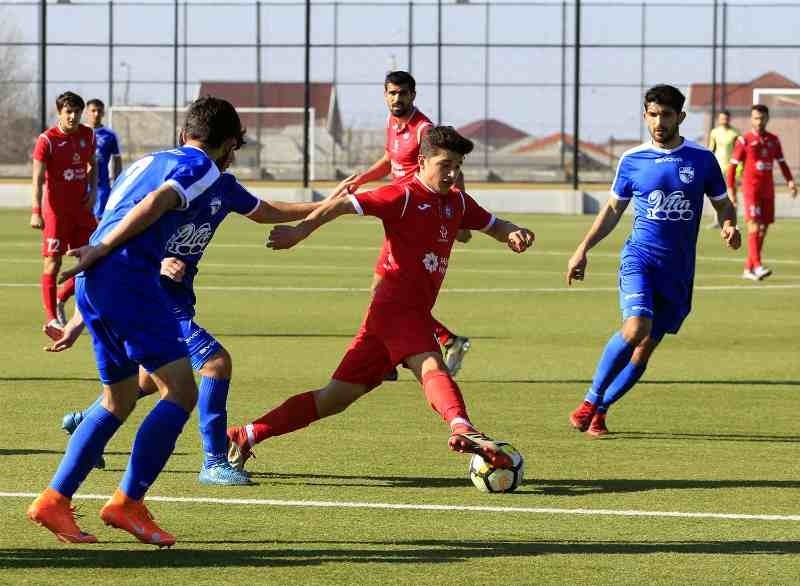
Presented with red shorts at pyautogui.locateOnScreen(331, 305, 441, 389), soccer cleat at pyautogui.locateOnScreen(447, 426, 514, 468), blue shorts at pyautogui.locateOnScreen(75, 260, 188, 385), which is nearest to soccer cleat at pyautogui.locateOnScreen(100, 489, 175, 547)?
blue shorts at pyautogui.locateOnScreen(75, 260, 188, 385)

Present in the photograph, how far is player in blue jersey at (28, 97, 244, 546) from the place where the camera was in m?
6.69

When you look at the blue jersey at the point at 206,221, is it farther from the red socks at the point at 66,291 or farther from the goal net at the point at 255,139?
the goal net at the point at 255,139

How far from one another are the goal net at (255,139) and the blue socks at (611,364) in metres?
50.2

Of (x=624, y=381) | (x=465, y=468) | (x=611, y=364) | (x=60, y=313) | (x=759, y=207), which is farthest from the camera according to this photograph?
(x=759, y=207)

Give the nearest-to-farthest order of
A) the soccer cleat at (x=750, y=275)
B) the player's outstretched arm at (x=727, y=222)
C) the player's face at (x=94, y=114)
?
1. the player's outstretched arm at (x=727, y=222)
2. the player's face at (x=94, y=114)
3. the soccer cleat at (x=750, y=275)

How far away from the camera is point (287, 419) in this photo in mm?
8477

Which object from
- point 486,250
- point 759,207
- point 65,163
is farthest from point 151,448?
point 486,250

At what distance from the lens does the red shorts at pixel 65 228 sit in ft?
49.1

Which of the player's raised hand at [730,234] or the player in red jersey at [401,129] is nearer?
the player's raised hand at [730,234]

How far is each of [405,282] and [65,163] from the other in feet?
25.5

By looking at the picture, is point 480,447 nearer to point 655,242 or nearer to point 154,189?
point 154,189

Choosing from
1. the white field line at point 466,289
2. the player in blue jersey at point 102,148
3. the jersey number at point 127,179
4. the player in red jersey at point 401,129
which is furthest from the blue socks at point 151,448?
the white field line at point 466,289

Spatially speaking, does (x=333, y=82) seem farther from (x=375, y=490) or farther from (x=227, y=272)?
(x=375, y=490)

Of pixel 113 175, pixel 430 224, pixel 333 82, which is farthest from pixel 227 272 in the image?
pixel 333 82
